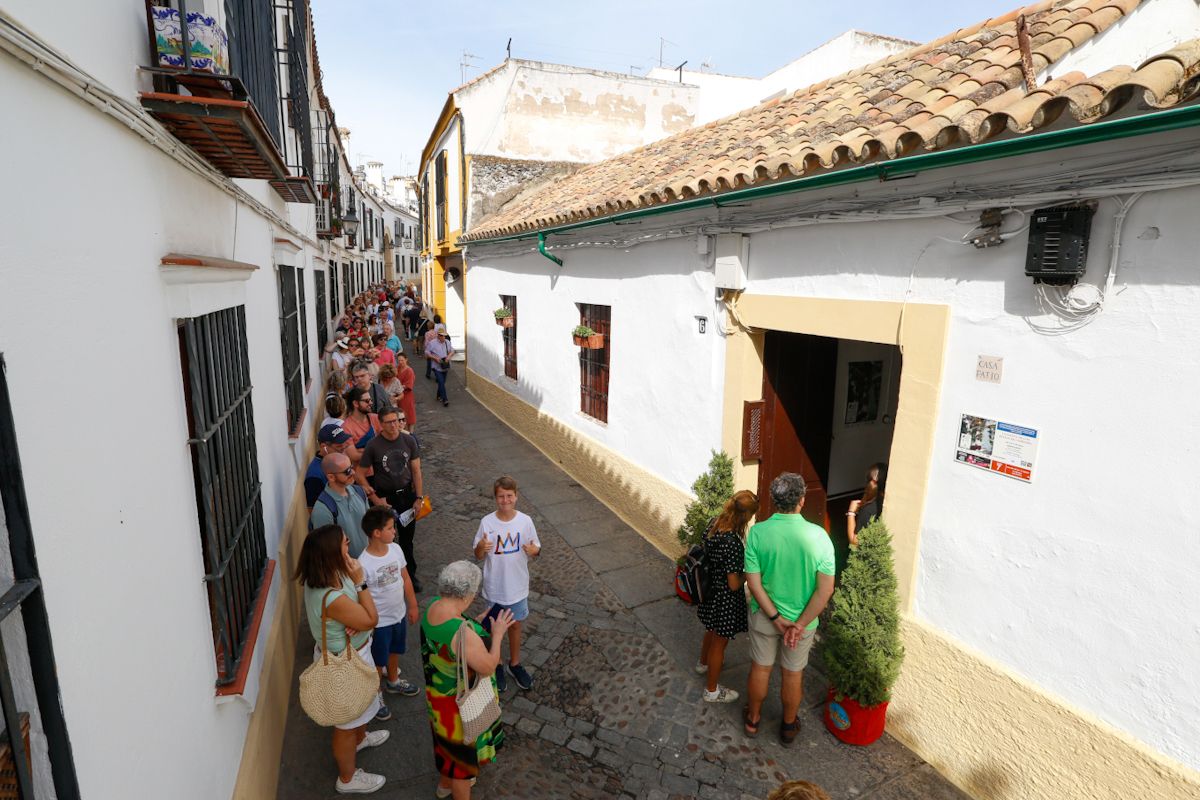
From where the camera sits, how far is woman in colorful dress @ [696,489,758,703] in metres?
4.25

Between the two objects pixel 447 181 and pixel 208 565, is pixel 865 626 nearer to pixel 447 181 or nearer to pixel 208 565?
pixel 208 565

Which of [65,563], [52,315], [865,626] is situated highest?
[52,315]

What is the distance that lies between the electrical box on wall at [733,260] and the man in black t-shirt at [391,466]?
9.91 feet

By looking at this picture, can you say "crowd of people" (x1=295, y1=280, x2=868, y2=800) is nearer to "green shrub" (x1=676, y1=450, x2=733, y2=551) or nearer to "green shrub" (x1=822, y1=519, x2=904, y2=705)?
"green shrub" (x1=822, y1=519, x2=904, y2=705)

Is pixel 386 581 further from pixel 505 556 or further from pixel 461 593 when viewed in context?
pixel 461 593

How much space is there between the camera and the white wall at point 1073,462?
288cm

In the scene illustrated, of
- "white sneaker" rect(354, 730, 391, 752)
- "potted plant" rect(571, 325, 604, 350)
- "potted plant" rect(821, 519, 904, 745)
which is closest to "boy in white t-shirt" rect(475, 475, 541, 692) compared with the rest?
"white sneaker" rect(354, 730, 391, 752)

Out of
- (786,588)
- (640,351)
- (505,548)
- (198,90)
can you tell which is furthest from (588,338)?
(198,90)

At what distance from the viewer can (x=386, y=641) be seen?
4199 mm

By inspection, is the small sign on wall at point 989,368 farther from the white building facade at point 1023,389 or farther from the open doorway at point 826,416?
the open doorway at point 826,416

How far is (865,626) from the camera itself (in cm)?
396

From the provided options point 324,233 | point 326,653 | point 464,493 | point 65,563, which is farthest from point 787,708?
point 324,233

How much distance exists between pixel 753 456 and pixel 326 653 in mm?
3871

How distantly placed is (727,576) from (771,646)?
50cm
